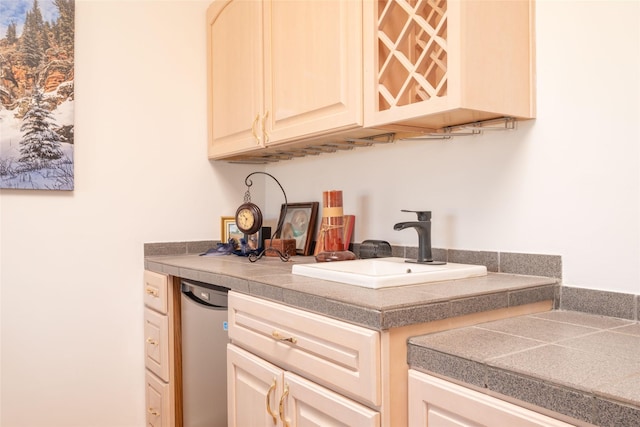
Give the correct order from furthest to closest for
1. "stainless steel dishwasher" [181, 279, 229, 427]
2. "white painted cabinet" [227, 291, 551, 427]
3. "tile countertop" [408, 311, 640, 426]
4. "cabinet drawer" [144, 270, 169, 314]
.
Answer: "cabinet drawer" [144, 270, 169, 314]
"stainless steel dishwasher" [181, 279, 229, 427]
"white painted cabinet" [227, 291, 551, 427]
"tile countertop" [408, 311, 640, 426]

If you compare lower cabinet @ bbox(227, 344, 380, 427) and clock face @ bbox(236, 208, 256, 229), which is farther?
clock face @ bbox(236, 208, 256, 229)

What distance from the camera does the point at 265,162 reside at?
104 inches

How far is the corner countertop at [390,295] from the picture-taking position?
1.06 metres

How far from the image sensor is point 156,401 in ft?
7.16

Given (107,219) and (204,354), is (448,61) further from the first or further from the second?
(107,219)

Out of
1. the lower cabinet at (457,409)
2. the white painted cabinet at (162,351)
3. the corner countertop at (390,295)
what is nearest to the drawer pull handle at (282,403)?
the corner countertop at (390,295)

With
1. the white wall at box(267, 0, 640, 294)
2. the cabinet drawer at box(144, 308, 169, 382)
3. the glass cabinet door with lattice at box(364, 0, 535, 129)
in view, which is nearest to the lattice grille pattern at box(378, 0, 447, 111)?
the glass cabinet door with lattice at box(364, 0, 535, 129)

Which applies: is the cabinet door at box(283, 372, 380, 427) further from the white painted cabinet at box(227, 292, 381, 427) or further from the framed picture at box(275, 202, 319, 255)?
the framed picture at box(275, 202, 319, 255)

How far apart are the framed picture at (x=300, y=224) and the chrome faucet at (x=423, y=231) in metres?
0.73

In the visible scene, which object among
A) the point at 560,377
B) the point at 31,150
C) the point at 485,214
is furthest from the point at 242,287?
the point at 31,150

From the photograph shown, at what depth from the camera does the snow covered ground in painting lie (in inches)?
77.8

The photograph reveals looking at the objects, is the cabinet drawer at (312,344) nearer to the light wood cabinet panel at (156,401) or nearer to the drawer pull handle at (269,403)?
the drawer pull handle at (269,403)

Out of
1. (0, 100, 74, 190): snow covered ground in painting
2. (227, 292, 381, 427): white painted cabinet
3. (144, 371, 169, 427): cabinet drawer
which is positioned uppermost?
(0, 100, 74, 190): snow covered ground in painting

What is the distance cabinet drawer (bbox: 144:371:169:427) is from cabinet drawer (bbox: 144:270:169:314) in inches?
12.4
